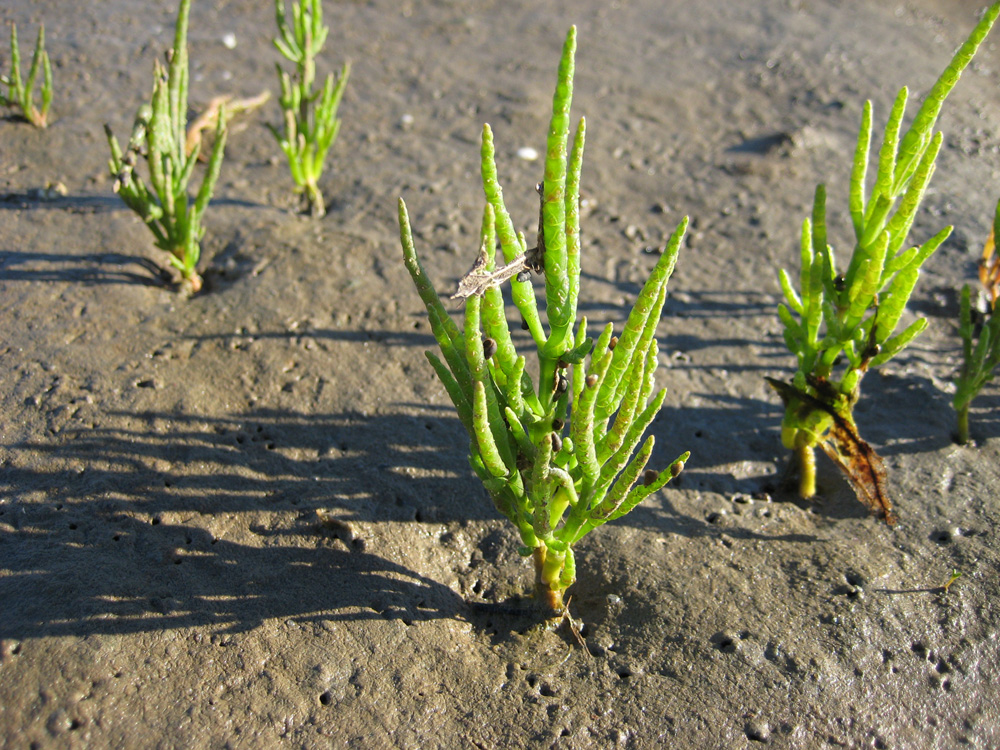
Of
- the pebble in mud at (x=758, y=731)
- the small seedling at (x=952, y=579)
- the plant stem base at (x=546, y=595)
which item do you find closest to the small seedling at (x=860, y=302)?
the small seedling at (x=952, y=579)

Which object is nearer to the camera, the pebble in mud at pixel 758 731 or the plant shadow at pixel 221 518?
the pebble in mud at pixel 758 731

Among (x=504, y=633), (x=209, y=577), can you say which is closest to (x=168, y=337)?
(x=209, y=577)

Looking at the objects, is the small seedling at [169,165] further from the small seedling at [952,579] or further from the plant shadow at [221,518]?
the small seedling at [952,579]

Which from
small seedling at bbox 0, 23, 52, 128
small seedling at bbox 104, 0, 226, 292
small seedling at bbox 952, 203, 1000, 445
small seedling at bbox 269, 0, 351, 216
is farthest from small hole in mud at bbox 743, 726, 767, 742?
small seedling at bbox 0, 23, 52, 128

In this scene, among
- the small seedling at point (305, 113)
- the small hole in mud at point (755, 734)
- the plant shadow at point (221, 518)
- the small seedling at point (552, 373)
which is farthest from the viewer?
the small seedling at point (305, 113)

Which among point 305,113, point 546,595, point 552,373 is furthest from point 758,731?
point 305,113

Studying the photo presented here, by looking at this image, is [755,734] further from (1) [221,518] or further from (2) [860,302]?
(1) [221,518]

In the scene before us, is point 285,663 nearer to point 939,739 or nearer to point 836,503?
point 939,739
